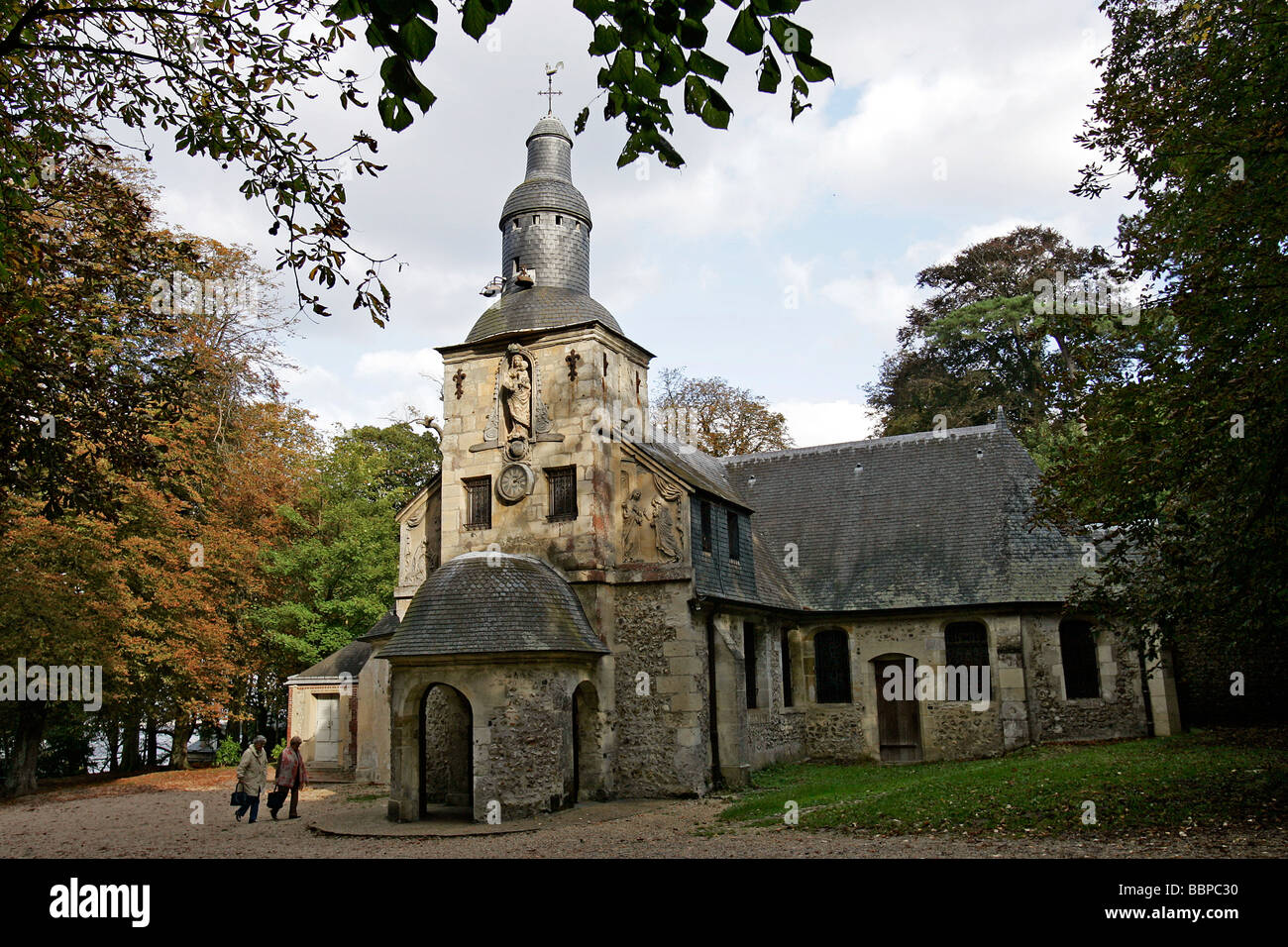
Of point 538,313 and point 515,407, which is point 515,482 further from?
point 538,313

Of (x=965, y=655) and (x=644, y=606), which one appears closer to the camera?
(x=644, y=606)

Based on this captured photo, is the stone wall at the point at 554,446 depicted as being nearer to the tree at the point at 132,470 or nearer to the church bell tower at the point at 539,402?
the church bell tower at the point at 539,402

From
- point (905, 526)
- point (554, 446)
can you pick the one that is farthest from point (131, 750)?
point (905, 526)

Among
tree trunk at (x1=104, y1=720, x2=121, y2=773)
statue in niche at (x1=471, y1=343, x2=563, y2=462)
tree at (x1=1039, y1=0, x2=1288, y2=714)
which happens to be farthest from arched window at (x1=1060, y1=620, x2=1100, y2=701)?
tree trunk at (x1=104, y1=720, x2=121, y2=773)

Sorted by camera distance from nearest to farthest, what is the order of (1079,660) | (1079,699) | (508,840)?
(508,840)
(1079,699)
(1079,660)

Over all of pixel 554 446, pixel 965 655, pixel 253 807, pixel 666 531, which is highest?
pixel 554 446

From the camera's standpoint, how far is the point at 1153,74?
40.8 feet

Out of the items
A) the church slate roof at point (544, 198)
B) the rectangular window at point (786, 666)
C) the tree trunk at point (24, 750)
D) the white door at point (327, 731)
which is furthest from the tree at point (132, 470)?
the rectangular window at point (786, 666)

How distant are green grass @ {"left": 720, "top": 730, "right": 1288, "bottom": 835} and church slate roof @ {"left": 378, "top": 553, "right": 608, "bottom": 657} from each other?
4.40m

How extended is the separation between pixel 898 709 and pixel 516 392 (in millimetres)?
12214

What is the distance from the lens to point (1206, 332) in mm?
10359

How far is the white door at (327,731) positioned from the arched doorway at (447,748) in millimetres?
8351
